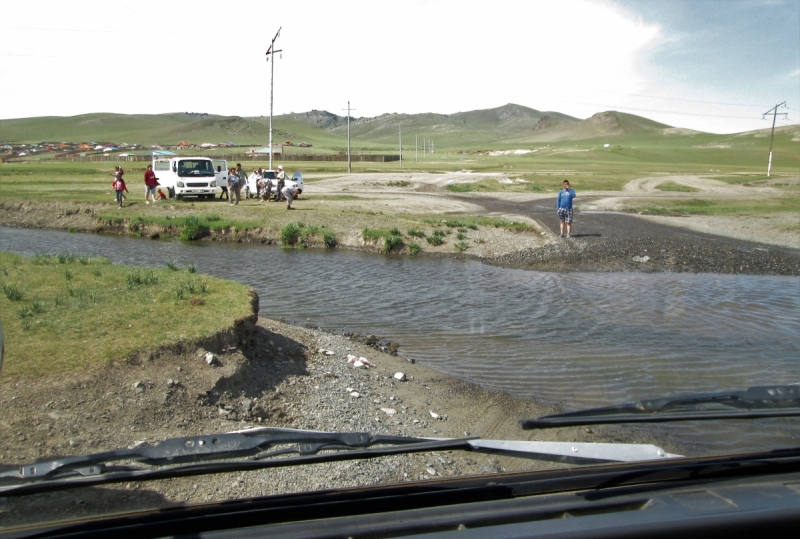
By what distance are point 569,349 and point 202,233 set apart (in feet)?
54.7

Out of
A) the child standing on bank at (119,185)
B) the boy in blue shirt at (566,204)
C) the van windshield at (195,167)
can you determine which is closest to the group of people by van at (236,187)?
the child standing on bank at (119,185)

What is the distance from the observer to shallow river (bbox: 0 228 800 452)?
8.74 meters

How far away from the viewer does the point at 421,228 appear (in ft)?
77.0

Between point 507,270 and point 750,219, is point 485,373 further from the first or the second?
point 750,219

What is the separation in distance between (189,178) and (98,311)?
25511 mm

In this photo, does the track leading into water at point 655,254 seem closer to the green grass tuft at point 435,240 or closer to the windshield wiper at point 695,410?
the green grass tuft at point 435,240

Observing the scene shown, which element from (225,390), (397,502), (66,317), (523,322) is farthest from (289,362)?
(397,502)

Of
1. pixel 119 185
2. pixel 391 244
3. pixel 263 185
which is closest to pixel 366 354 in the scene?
pixel 391 244

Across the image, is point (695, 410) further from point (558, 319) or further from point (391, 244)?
point (391, 244)

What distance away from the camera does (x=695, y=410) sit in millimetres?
3668

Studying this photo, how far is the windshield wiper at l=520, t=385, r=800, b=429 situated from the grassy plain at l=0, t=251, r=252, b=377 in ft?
15.4

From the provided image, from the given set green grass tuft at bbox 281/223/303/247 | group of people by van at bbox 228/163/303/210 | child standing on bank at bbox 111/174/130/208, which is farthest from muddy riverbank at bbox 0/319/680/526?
group of people by van at bbox 228/163/303/210

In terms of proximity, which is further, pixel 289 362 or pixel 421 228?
pixel 421 228

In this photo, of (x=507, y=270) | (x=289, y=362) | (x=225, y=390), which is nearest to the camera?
(x=225, y=390)
